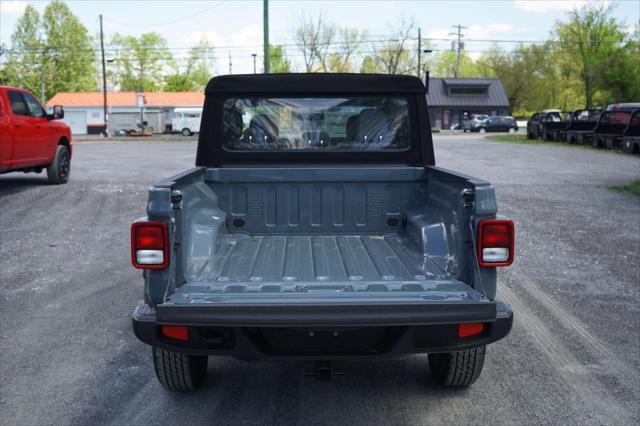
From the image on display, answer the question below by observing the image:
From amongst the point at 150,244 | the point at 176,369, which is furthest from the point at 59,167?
the point at 150,244

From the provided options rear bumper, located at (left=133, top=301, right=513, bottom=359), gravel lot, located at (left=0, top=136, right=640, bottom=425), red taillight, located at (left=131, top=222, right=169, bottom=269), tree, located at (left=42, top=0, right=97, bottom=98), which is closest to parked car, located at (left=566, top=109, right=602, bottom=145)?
gravel lot, located at (left=0, top=136, right=640, bottom=425)

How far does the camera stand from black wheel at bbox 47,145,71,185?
46.2 feet

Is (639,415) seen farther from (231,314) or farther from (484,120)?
(484,120)

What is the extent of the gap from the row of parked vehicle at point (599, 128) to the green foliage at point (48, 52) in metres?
67.1

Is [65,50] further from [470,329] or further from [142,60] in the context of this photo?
[470,329]

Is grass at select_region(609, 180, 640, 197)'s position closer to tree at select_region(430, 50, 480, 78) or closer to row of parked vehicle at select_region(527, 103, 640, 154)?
row of parked vehicle at select_region(527, 103, 640, 154)

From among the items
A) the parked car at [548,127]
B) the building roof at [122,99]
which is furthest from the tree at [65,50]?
the parked car at [548,127]

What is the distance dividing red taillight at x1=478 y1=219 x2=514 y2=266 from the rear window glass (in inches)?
71.6

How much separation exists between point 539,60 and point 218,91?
83672 millimetres

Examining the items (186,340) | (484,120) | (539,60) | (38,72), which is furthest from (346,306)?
(38,72)

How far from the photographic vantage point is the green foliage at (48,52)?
86062 millimetres

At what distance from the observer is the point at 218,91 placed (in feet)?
16.6

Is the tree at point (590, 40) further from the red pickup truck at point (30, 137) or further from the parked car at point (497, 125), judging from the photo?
the red pickup truck at point (30, 137)

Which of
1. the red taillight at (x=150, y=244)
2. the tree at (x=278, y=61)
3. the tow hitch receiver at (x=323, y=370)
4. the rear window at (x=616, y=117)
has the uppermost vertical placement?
the tree at (x=278, y=61)
